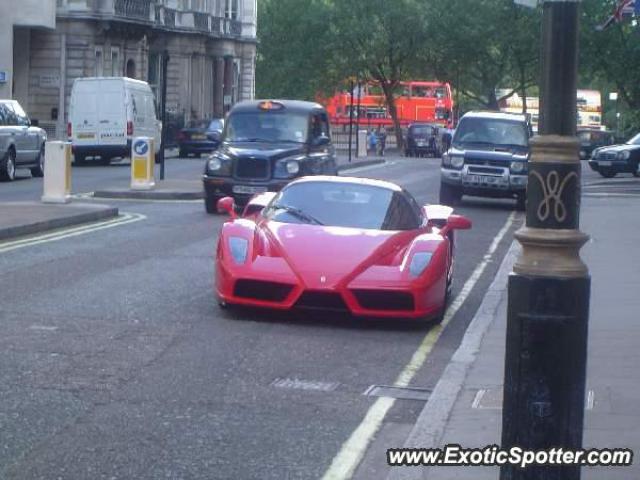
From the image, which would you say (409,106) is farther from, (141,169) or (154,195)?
(154,195)

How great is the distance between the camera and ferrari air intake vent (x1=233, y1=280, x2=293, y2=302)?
1149cm

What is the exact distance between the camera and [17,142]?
34312 mm

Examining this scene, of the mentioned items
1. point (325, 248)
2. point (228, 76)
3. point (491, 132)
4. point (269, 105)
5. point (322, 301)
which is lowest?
point (322, 301)

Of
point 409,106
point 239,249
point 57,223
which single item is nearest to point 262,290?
point 239,249

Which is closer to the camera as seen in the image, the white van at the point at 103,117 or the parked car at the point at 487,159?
the parked car at the point at 487,159

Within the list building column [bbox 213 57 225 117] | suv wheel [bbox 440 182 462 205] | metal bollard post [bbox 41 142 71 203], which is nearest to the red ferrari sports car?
metal bollard post [bbox 41 142 71 203]

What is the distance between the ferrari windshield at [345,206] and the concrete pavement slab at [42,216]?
6.01 metres

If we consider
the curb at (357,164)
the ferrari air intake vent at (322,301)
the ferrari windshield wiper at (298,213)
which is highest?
the ferrari windshield wiper at (298,213)

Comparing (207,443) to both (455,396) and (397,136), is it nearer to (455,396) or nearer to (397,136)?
(455,396)

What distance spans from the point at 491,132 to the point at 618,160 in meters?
15.6

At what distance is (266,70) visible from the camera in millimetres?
84438

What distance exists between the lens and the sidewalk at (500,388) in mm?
7363

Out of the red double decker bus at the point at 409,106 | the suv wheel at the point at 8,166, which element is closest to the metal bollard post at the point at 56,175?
the suv wheel at the point at 8,166

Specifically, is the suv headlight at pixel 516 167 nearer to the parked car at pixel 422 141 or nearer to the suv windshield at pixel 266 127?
the suv windshield at pixel 266 127
